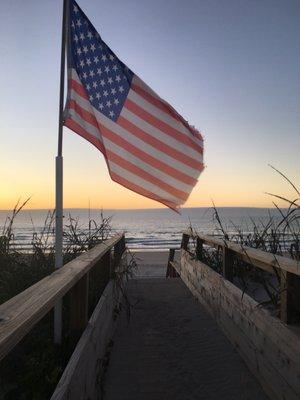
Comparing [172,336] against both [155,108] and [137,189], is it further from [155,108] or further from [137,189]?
[155,108]

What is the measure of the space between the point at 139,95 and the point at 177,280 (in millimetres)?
4938

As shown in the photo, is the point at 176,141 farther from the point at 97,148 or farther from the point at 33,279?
the point at 33,279

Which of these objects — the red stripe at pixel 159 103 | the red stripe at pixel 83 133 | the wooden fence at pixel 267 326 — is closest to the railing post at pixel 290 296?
the wooden fence at pixel 267 326

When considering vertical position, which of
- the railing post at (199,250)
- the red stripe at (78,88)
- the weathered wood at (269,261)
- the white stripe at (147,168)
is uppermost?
the red stripe at (78,88)

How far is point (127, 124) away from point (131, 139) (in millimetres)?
177

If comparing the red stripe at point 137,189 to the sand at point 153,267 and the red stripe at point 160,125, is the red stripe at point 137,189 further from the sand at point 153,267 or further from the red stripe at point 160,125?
the sand at point 153,267

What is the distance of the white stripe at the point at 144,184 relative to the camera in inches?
198

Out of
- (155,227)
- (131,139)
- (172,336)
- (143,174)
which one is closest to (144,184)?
(143,174)

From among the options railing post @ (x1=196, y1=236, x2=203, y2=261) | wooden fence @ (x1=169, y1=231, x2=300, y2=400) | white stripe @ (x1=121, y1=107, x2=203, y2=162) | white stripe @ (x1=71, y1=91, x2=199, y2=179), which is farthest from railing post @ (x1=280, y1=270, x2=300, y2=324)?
railing post @ (x1=196, y1=236, x2=203, y2=261)

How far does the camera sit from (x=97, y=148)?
4.82 metres

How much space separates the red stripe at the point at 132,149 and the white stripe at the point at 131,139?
0.11ft

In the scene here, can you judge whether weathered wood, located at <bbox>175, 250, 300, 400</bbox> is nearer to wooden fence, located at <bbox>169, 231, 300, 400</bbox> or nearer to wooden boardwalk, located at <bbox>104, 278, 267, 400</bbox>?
wooden fence, located at <bbox>169, 231, 300, 400</bbox>

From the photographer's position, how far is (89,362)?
3199mm

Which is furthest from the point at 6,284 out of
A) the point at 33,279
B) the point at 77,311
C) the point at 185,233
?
the point at 185,233
